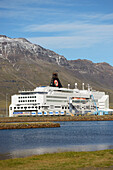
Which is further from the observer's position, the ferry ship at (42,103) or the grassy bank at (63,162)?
the ferry ship at (42,103)

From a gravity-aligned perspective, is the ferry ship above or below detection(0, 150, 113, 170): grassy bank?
above

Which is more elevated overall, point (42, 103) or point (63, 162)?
point (42, 103)

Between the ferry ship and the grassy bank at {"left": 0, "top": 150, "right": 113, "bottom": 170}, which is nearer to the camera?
the grassy bank at {"left": 0, "top": 150, "right": 113, "bottom": 170}

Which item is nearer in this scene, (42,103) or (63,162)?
(63,162)

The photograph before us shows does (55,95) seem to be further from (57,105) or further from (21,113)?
(21,113)

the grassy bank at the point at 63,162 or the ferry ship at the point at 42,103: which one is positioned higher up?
the ferry ship at the point at 42,103

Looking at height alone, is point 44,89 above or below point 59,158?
above

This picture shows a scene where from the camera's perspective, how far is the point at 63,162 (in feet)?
122

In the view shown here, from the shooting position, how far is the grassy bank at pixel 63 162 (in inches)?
1362

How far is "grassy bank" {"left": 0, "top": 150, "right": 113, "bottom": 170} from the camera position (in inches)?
1362

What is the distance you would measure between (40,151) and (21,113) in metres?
132

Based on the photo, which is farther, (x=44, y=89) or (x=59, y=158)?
(x=44, y=89)

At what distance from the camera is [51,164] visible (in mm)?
36125

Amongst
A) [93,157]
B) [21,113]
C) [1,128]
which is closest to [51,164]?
[93,157]
